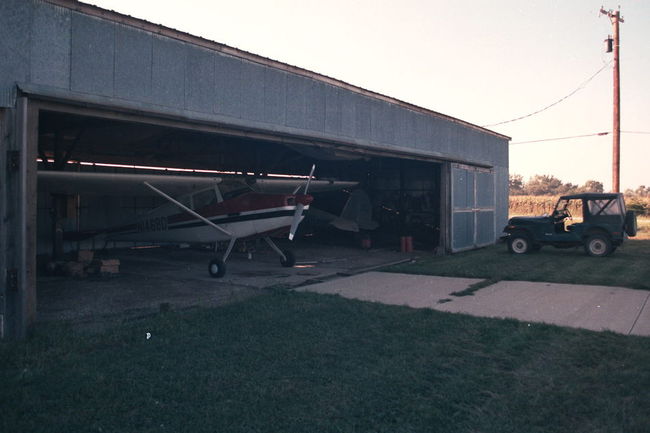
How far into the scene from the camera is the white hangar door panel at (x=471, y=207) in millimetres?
17016

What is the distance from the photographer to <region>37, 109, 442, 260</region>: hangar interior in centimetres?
1230

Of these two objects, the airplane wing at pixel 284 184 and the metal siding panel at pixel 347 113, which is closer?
the metal siding panel at pixel 347 113

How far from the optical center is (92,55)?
667cm

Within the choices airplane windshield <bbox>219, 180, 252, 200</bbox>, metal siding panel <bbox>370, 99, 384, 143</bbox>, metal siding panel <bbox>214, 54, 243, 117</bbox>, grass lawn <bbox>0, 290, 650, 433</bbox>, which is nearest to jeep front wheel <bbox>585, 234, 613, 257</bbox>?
metal siding panel <bbox>370, 99, 384, 143</bbox>

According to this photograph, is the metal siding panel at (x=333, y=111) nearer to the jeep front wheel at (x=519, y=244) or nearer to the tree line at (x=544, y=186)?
the jeep front wheel at (x=519, y=244)

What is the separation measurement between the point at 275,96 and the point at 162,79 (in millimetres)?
2710

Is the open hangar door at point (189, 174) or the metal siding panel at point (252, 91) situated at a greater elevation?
the metal siding panel at point (252, 91)

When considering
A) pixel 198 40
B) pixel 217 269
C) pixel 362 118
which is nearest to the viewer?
pixel 198 40

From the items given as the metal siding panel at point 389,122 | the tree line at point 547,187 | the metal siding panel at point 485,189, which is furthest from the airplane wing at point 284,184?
the tree line at point 547,187

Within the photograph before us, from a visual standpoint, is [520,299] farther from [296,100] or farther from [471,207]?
[471,207]

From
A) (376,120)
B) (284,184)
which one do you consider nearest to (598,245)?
(376,120)

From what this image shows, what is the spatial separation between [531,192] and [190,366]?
116492 mm

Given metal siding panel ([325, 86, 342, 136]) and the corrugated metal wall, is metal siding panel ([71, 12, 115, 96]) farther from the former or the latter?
metal siding panel ([325, 86, 342, 136])

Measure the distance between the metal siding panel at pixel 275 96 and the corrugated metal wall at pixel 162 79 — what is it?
0.02m
